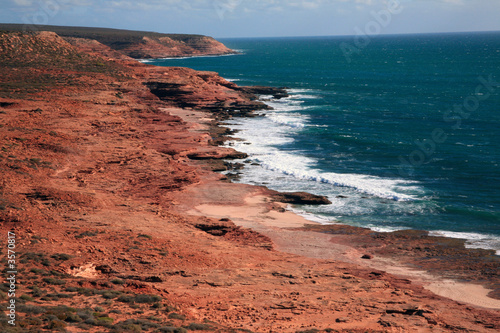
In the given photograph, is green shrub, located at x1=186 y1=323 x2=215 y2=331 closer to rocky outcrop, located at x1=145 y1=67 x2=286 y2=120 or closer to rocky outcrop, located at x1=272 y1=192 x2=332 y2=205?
rocky outcrop, located at x1=272 y1=192 x2=332 y2=205

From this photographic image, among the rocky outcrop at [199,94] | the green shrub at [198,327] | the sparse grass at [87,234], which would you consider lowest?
the green shrub at [198,327]

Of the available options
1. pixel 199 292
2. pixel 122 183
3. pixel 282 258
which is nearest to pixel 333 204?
pixel 282 258

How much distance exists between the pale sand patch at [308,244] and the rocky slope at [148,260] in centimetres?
156

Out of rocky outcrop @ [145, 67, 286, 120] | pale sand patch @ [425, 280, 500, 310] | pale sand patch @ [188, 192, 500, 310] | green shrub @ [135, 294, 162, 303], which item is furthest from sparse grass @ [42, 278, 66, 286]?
rocky outcrop @ [145, 67, 286, 120]

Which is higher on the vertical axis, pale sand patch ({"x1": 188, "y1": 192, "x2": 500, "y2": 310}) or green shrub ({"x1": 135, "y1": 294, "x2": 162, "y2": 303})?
green shrub ({"x1": 135, "y1": 294, "x2": 162, "y2": 303})

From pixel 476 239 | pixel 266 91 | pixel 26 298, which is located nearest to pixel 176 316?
pixel 26 298

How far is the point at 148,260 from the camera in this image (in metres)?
24.6

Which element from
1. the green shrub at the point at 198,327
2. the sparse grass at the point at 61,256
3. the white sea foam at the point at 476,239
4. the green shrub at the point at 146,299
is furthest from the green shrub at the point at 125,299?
the white sea foam at the point at 476,239

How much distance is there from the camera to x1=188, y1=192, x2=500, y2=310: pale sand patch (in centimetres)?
2539

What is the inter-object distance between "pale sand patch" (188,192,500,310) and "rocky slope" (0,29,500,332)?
1.56 m

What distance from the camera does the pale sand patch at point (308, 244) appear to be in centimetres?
2539

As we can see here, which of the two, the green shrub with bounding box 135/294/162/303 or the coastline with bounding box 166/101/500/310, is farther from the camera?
the coastline with bounding box 166/101/500/310

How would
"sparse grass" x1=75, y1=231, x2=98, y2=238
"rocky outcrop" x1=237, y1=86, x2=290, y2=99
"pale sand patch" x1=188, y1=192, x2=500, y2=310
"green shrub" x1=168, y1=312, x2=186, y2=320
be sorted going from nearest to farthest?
"green shrub" x1=168, y1=312, x2=186, y2=320
"pale sand patch" x1=188, y1=192, x2=500, y2=310
"sparse grass" x1=75, y1=231, x2=98, y2=238
"rocky outcrop" x1=237, y1=86, x2=290, y2=99

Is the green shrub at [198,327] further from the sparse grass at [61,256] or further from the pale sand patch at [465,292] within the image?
the pale sand patch at [465,292]
